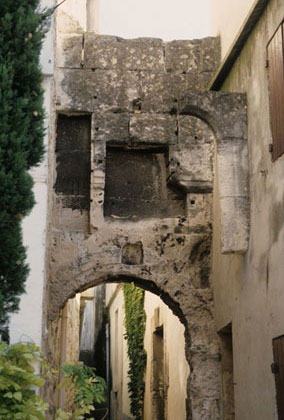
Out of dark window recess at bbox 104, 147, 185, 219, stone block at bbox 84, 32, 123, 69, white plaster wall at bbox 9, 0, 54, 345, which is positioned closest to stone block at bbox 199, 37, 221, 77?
stone block at bbox 84, 32, 123, 69

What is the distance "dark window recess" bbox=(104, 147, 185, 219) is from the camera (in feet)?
30.1

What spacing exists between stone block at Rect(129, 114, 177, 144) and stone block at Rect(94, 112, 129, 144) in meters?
0.09

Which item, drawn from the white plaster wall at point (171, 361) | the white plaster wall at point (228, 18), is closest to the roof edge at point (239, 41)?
the white plaster wall at point (228, 18)

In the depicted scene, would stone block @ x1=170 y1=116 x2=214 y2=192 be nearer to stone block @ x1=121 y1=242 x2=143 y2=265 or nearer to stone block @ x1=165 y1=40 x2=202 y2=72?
stone block @ x1=165 y1=40 x2=202 y2=72

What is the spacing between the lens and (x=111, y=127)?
9.13m

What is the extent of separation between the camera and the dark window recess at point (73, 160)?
9.09 metres

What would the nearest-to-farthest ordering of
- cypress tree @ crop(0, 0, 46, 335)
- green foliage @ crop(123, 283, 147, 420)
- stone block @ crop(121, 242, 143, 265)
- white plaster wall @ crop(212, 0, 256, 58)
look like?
cypress tree @ crop(0, 0, 46, 335), white plaster wall @ crop(212, 0, 256, 58), stone block @ crop(121, 242, 143, 265), green foliage @ crop(123, 283, 147, 420)

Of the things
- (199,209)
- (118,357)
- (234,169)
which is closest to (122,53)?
(199,209)

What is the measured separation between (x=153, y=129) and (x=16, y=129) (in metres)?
4.71

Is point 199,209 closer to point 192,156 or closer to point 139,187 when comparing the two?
point 192,156

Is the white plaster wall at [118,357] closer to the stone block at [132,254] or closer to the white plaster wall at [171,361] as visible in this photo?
the white plaster wall at [171,361]

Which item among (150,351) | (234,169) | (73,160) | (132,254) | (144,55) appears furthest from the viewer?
(150,351)

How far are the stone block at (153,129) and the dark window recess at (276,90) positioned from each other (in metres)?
2.80

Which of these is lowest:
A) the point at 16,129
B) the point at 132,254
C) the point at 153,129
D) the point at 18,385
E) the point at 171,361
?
the point at 18,385
